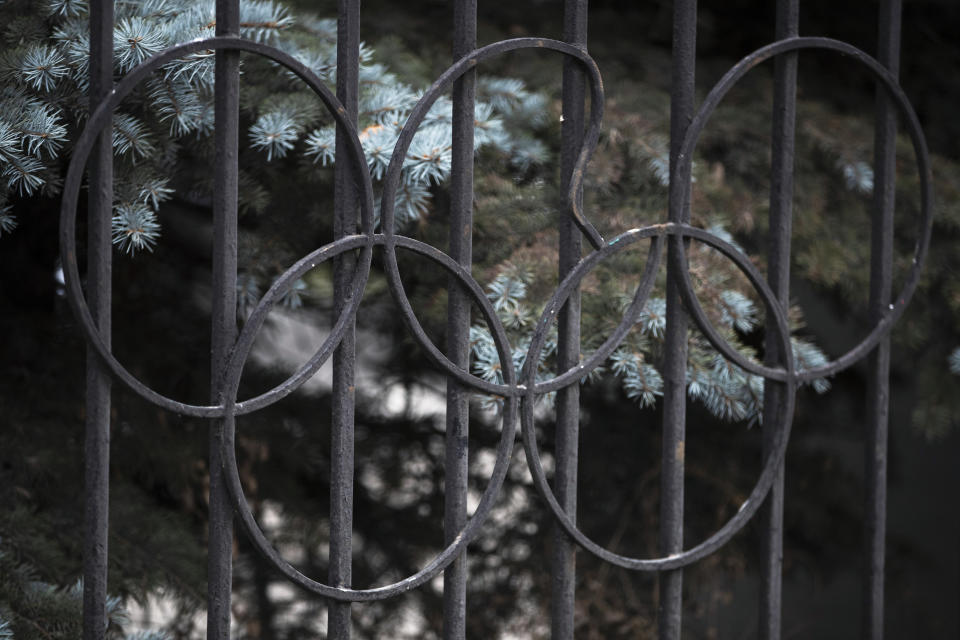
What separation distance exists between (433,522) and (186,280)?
78cm

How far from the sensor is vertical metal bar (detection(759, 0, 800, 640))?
38.7 inches

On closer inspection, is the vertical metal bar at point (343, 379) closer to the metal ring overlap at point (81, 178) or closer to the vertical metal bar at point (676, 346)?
the metal ring overlap at point (81, 178)

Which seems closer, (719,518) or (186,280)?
(186,280)

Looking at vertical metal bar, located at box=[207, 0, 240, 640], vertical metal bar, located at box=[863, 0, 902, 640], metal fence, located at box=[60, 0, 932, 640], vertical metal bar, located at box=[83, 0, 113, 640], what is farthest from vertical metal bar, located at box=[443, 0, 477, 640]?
vertical metal bar, located at box=[863, 0, 902, 640]

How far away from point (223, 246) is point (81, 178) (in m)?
0.13

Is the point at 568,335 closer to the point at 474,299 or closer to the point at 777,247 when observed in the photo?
the point at 474,299

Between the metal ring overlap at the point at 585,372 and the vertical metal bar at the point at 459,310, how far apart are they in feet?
0.22

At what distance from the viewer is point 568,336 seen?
900mm

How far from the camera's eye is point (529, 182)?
145 centimetres

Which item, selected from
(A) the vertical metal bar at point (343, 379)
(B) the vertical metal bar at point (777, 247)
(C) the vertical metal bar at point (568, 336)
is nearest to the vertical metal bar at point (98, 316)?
(A) the vertical metal bar at point (343, 379)

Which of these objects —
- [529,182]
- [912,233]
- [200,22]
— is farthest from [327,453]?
[912,233]

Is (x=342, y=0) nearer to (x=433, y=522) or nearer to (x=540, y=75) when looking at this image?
(x=540, y=75)

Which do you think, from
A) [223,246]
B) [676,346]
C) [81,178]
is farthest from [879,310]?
[81,178]

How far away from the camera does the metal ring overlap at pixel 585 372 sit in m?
0.87
